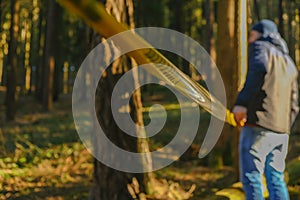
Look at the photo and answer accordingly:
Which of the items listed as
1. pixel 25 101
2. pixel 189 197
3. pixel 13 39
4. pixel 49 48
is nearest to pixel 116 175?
pixel 189 197

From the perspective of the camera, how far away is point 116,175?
21.0 feet

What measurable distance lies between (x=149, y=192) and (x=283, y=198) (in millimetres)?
2632

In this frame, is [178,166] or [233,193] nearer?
[233,193]

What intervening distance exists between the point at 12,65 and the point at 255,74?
16.1m

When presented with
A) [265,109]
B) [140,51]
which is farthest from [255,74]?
[140,51]

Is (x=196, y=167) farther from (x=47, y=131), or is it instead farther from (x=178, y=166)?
(x=47, y=131)

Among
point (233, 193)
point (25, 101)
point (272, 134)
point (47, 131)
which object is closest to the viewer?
point (272, 134)

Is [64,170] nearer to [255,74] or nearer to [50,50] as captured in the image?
[255,74]

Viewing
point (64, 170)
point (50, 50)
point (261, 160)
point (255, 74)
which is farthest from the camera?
point (50, 50)

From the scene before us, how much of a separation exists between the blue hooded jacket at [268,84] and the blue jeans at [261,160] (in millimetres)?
98

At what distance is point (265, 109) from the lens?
4270 mm

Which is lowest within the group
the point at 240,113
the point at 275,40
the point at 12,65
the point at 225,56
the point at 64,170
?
the point at 64,170

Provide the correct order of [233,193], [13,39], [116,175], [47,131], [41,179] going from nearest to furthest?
[233,193], [116,175], [41,179], [47,131], [13,39]

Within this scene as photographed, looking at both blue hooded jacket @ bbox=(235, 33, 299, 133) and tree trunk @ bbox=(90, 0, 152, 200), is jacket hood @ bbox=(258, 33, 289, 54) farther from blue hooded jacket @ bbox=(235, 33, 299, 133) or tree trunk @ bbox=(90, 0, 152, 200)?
tree trunk @ bbox=(90, 0, 152, 200)
